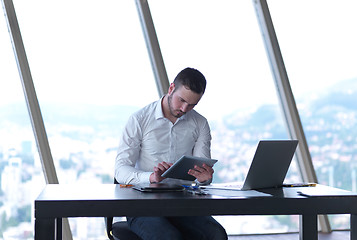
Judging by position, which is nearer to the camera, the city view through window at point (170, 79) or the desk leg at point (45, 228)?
the desk leg at point (45, 228)

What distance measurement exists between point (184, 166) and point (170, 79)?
2467mm

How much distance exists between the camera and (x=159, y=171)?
2527 millimetres

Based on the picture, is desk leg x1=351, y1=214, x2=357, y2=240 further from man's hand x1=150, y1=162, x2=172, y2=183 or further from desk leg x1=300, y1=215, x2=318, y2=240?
man's hand x1=150, y1=162, x2=172, y2=183

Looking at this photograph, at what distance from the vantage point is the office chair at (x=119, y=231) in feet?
8.11

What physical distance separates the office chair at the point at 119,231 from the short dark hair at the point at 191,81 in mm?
757

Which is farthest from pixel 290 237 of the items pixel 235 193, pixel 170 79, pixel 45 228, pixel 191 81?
pixel 45 228

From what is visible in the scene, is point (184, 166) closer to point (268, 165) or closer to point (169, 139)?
point (268, 165)

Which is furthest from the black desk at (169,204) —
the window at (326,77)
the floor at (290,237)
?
the window at (326,77)

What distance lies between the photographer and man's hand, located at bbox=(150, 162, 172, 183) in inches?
98.3

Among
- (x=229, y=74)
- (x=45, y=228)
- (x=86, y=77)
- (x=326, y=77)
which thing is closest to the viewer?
(x=45, y=228)

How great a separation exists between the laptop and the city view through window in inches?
88.0

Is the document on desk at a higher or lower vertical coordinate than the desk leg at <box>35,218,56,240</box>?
lower

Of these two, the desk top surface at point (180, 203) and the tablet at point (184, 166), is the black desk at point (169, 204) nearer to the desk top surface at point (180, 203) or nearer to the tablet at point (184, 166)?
the desk top surface at point (180, 203)

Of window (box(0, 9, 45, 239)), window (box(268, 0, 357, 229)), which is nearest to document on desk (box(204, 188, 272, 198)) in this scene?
window (box(0, 9, 45, 239))
